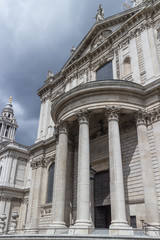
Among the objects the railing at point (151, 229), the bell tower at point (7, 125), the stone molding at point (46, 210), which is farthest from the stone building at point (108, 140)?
the bell tower at point (7, 125)

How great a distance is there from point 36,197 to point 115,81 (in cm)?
1589

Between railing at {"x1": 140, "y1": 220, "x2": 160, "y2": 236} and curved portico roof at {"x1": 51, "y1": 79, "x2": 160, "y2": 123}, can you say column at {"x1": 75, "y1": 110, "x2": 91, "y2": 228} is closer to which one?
curved portico roof at {"x1": 51, "y1": 79, "x2": 160, "y2": 123}

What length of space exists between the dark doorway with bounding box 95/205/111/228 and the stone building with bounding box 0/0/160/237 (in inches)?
3.0

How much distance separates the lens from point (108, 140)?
1866cm

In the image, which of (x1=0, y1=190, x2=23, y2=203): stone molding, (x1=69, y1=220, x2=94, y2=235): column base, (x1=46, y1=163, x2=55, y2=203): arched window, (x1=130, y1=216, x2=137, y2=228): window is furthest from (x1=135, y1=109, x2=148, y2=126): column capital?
(x1=0, y1=190, x2=23, y2=203): stone molding

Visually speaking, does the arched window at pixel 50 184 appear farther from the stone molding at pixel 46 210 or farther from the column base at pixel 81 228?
the column base at pixel 81 228

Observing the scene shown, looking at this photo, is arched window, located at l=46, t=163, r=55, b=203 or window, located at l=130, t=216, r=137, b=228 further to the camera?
arched window, located at l=46, t=163, r=55, b=203

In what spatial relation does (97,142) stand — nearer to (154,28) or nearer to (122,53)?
(122,53)

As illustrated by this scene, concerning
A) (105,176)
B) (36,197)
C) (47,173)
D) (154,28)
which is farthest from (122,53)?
(36,197)

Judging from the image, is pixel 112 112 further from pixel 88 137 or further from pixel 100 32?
pixel 100 32

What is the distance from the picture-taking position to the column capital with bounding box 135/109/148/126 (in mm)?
15625

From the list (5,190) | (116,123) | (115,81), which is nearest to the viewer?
(116,123)

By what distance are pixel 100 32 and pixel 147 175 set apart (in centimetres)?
1796

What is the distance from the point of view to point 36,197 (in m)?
24.0
